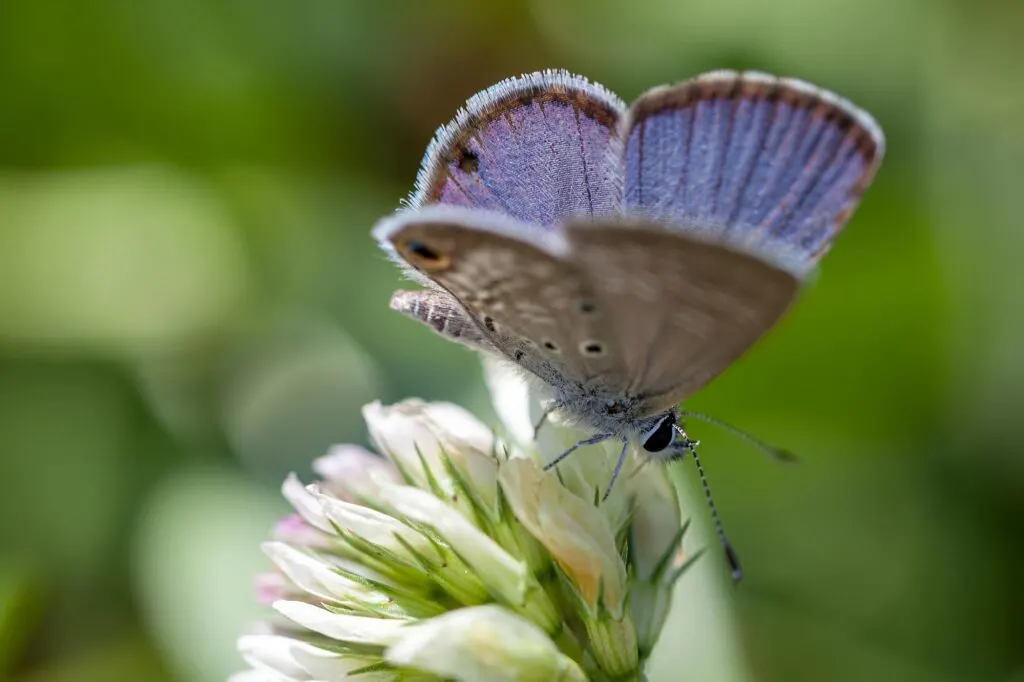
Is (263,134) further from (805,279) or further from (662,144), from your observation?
(805,279)

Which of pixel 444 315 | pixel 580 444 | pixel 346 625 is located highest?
pixel 444 315

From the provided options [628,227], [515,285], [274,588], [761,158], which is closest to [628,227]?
[628,227]

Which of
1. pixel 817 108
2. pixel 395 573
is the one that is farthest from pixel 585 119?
pixel 395 573

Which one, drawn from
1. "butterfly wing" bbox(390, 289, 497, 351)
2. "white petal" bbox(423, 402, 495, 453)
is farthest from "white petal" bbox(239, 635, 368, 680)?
"butterfly wing" bbox(390, 289, 497, 351)

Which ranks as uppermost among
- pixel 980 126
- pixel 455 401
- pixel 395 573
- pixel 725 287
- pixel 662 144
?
pixel 662 144

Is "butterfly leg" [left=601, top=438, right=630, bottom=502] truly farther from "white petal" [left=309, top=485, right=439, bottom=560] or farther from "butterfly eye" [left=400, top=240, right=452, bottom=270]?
"butterfly eye" [left=400, top=240, right=452, bottom=270]

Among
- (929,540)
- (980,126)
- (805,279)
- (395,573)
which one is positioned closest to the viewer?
(805,279)

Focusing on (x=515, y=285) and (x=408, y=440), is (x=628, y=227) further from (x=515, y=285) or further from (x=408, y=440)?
(x=408, y=440)

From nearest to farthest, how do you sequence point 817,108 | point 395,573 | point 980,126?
point 817,108
point 395,573
point 980,126
